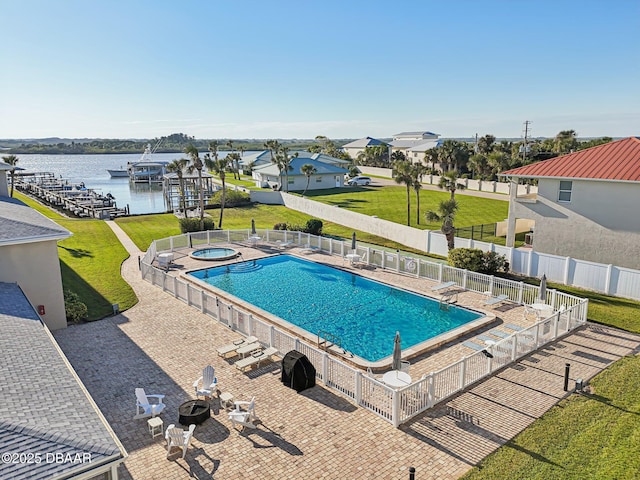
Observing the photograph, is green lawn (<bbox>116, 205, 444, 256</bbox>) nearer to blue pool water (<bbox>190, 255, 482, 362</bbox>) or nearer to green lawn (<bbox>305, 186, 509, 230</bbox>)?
green lawn (<bbox>305, 186, 509, 230</bbox>)

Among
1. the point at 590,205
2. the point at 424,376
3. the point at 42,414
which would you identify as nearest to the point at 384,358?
the point at 424,376

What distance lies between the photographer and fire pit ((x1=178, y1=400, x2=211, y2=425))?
36.8 ft

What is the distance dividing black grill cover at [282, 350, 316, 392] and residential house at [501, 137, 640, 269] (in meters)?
18.4

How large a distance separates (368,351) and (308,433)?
5.98m

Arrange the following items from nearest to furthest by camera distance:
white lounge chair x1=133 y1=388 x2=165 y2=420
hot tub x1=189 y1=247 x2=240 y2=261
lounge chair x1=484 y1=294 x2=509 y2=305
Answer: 1. white lounge chair x1=133 y1=388 x2=165 y2=420
2. lounge chair x1=484 y1=294 x2=509 y2=305
3. hot tub x1=189 y1=247 x2=240 y2=261

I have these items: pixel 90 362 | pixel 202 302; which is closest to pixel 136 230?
pixel 202 302

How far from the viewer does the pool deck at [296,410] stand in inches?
389

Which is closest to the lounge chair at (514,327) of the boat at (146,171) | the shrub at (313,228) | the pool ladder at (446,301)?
the pool ladder at (446,301)

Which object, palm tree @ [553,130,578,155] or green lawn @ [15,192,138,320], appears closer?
green lawn @ [15,192,138,320]

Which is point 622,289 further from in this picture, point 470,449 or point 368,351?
point 470,449

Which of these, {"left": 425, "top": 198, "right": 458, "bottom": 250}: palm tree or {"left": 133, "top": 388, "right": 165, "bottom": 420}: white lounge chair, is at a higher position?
{"left": 425, "top": 198, "right": 458, "bottom": 250}: palm tree

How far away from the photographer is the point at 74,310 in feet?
61.3

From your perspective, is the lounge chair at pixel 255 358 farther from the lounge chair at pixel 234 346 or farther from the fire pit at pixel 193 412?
the fire pit at pixel 193 412

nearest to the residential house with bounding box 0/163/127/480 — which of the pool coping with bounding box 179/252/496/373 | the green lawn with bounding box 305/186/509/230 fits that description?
the pool coping with bounding box 179/252/496/373
